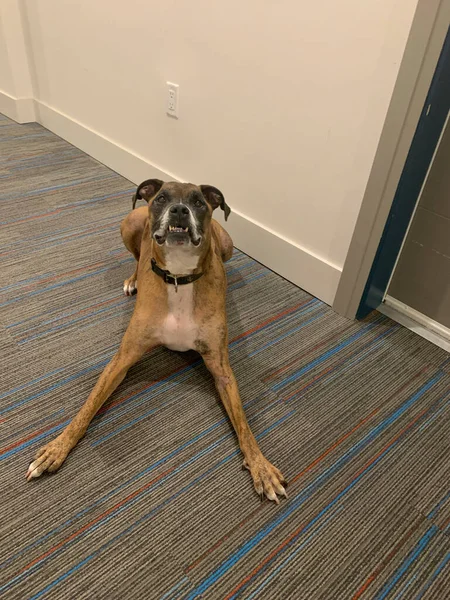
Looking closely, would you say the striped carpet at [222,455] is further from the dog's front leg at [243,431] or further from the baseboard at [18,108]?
the baseboard at [18,108]

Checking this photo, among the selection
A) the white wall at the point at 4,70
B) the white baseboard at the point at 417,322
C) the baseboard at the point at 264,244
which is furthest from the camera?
the white wall at the point at 4,70

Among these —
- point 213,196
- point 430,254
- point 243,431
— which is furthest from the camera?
point 430,254

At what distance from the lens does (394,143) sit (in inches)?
66.4

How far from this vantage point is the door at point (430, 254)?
1864 mm

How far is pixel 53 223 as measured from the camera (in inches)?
104

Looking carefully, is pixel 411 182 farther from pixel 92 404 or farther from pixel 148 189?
pixel 92 404

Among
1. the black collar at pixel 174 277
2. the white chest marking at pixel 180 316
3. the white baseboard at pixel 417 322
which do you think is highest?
the black collar at pixel 174 277

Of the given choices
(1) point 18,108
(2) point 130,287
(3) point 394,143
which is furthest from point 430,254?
(1) point 18,108

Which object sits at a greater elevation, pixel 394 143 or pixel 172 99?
pixel 394 143

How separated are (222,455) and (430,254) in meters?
1.28

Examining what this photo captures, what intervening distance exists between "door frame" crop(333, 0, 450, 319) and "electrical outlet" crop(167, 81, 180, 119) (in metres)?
1.30

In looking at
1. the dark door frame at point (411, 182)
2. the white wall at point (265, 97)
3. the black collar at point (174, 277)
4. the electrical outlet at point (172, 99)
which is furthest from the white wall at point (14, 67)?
the dark door frame at point (411, 182)

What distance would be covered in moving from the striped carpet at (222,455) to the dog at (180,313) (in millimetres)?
64

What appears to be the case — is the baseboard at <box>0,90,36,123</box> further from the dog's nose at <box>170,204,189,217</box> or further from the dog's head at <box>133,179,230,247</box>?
the dog's nose at <box>170,204,189,217</box>
